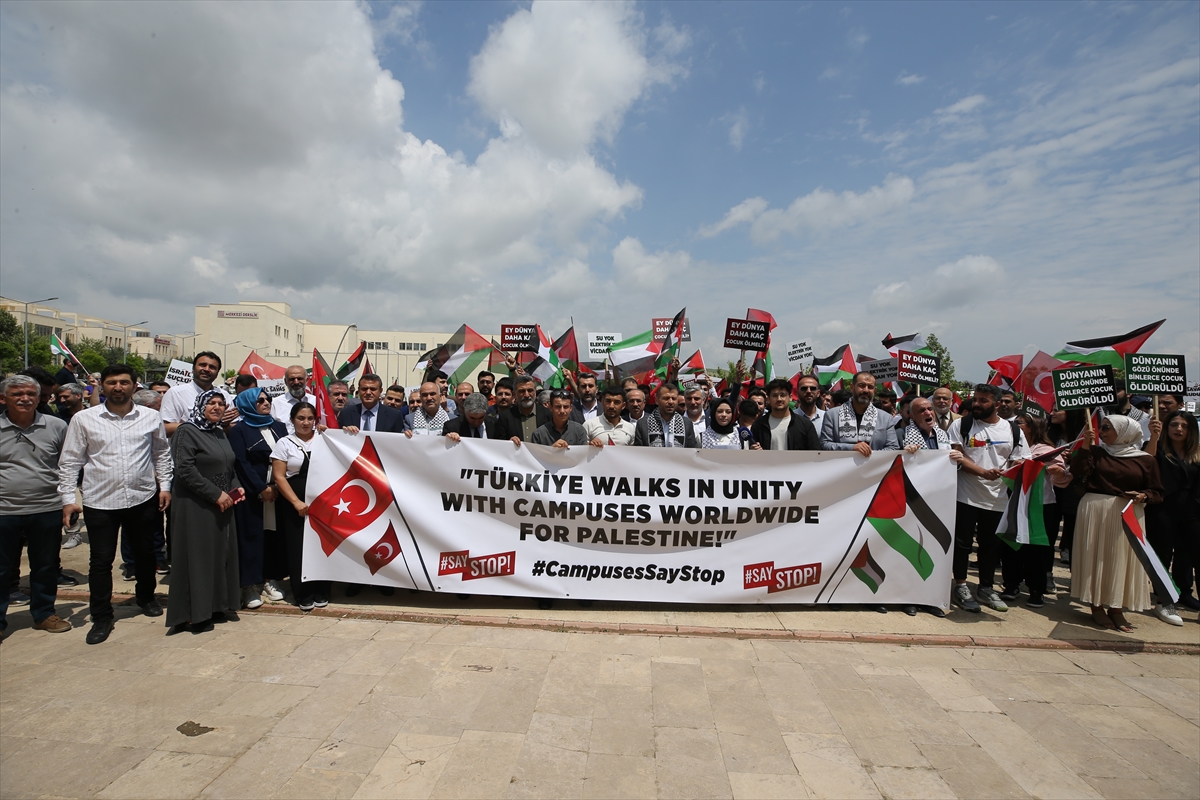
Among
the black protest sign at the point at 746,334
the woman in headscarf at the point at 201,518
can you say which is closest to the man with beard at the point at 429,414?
the woman in headscarf at the point at 201,518

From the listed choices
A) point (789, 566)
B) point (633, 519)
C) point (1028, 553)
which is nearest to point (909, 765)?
point (789, 566)

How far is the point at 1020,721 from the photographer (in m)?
3.53

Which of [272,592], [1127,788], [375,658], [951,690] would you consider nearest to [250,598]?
[272,592]

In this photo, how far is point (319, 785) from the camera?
2758mm

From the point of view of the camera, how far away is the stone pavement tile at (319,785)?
106 inches

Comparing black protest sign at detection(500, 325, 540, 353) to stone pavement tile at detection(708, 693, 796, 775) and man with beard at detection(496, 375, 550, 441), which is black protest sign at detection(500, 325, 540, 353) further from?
stone pavement tile at detection(708, 693, 796, 775)

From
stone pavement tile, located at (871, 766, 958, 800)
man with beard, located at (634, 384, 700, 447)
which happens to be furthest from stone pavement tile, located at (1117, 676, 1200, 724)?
man with beard, located at (634, 384, 700, 447)

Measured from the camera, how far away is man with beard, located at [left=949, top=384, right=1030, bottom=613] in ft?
17.5

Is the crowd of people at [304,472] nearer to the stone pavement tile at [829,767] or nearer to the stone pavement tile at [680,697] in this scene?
the stone pavement tile at [680,697]

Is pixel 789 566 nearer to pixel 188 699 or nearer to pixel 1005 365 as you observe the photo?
pixel 188 699

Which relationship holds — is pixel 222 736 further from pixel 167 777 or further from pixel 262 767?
pixel 262 767

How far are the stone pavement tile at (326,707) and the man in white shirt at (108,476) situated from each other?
6.81 ft

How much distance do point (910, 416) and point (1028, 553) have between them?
1779mm

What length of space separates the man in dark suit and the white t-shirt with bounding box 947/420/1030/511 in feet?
17.9
